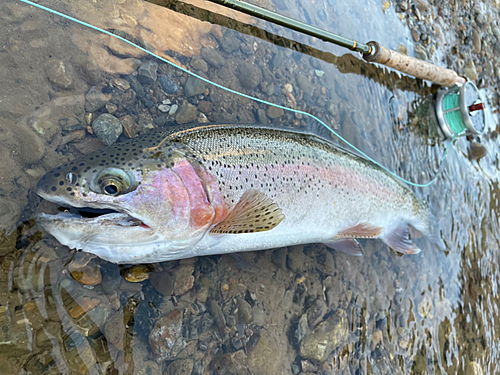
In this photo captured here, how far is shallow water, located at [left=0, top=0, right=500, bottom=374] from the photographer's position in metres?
1.92

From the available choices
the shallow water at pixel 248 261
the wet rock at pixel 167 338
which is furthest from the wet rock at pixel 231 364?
the wet rock at pixel 167 338

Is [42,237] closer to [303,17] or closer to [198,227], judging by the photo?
[198,227]

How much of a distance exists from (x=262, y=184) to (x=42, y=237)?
4.80ft

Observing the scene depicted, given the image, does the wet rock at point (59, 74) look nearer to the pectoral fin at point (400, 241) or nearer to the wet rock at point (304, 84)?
the wet rock at point (304, 84)

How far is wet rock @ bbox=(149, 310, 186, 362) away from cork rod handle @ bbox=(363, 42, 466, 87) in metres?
3.39

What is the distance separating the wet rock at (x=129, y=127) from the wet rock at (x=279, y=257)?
1548 mm

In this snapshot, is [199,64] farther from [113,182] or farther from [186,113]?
[113,182]

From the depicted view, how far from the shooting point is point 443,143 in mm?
4352

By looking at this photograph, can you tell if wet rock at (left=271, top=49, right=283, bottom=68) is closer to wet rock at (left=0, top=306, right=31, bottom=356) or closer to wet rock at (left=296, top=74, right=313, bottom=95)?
wet rock at (left=296, top=74, right=313, bottom=95)

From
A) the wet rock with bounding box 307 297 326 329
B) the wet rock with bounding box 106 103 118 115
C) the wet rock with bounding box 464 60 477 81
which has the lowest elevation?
the wet rock with bounding box 307 297 326 329

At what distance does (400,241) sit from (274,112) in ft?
6.30

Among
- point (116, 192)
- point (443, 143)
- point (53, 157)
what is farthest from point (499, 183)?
point (53, 157)

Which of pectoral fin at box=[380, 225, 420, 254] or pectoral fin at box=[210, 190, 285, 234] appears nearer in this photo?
pectoral fin at box=[210, 190, 285, 234]

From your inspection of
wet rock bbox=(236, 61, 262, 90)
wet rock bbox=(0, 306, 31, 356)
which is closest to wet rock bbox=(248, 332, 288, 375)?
wet rock bbox=(0, 306, 31, 356)
